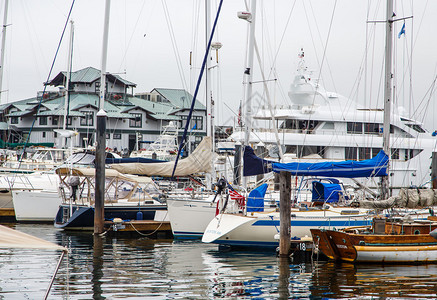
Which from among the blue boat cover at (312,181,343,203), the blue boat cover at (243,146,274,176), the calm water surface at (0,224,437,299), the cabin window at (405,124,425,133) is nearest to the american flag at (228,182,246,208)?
the blue boat cover at (243,146,274,176)

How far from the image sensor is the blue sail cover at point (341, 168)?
22625 mm

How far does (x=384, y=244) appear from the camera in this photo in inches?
779

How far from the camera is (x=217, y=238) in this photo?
72.2ft

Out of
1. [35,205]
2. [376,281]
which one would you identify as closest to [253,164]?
[376,281]

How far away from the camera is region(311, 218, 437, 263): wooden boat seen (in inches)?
770

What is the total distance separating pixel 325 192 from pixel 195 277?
32.6 feet

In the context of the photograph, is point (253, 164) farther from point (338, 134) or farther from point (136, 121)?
point (136, 121)

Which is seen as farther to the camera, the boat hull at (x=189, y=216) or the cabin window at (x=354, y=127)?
the cabin window at (x=354, y=127)

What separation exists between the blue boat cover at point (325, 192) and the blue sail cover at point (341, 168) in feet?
8.42

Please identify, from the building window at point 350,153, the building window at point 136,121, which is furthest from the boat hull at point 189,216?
the building window at point 136,121

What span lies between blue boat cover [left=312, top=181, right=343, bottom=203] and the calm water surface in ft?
14.5

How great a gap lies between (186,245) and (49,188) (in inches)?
629

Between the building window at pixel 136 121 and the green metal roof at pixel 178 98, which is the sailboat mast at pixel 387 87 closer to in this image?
the building window at pixel 136 121

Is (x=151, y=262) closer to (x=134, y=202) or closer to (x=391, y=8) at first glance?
(x=134, y=202)
